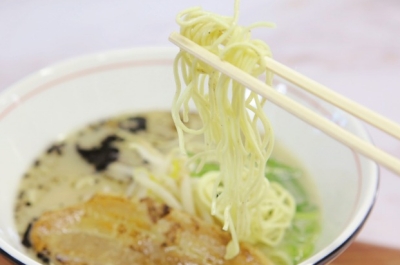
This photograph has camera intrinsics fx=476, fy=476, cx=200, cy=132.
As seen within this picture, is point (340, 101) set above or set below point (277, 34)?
above

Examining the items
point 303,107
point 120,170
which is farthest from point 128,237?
point 303,107

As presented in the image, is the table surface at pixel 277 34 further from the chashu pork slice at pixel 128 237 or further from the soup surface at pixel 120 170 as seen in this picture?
the chashu pork slice at pixel 128 237

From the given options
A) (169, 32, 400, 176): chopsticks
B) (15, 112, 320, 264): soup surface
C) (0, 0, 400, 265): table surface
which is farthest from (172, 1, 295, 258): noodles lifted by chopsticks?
(0, 0, 400, 265): table surface

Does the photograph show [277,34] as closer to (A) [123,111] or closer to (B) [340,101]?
(A) [123,111]

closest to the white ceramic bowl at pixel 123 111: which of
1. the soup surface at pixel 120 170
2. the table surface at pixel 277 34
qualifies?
the soup surface at pixel 120 170

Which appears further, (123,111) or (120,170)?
(123,111)

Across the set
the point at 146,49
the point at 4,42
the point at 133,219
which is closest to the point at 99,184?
the point at 133,219
